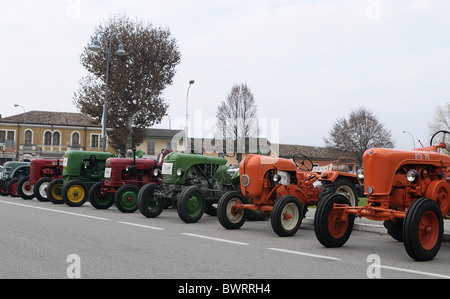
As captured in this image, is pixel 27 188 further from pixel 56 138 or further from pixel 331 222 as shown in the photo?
pixel 56 138

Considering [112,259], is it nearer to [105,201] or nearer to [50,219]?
[50,219]

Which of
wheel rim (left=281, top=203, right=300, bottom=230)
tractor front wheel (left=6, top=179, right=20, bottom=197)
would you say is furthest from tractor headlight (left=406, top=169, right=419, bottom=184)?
tractor front wheel (left=6, top=179, right=20, bottom=197)

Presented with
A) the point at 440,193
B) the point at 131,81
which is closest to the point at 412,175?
the point at 440,193

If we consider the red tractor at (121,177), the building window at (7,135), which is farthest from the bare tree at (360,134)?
the red tractor at (121,177)

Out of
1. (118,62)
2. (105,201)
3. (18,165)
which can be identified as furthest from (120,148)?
(105,201)

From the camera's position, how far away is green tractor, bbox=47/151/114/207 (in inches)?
634

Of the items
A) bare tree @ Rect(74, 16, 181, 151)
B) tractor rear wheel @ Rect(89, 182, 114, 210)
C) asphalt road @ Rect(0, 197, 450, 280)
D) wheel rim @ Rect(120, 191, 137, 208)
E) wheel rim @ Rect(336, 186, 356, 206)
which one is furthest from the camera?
bare tree @ Rect(74, 16, 181, 151)

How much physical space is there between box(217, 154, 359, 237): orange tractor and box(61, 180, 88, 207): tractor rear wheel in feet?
22.9

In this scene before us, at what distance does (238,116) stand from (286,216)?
45017 millimetres

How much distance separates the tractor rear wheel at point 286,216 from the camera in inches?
356

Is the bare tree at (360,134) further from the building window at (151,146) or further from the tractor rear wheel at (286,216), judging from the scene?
the tractor rear wheel at (286,216)

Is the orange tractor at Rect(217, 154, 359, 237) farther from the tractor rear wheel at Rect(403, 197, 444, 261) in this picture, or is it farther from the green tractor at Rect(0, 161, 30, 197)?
the green tractor at Rect(0, 161, 30, 197)

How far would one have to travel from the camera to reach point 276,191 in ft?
33.1
